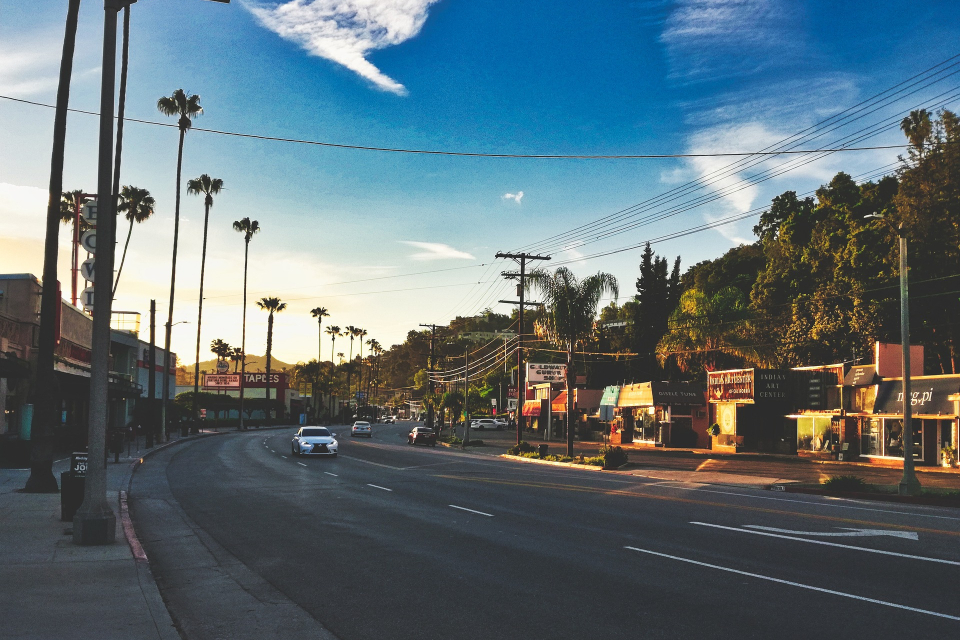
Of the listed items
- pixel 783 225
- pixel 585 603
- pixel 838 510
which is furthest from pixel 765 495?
pixel 783 225

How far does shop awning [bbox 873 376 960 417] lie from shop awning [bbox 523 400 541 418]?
53.4m

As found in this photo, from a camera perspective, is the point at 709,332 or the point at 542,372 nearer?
the point at 709,332

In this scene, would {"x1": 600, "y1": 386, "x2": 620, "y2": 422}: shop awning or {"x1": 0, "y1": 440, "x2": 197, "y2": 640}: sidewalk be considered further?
{"x1": 600, "y1": 386, "x2": 620, "y2": 422}: shop awning

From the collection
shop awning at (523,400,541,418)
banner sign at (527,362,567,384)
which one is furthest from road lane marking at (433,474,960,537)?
shop awning at (523,400,541,418)

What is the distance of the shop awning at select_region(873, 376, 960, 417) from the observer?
35.5m

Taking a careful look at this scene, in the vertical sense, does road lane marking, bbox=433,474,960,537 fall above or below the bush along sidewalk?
above

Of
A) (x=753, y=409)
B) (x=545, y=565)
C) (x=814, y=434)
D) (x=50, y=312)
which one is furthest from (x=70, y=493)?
(x=753, y=409)

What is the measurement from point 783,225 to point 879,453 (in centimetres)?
3279

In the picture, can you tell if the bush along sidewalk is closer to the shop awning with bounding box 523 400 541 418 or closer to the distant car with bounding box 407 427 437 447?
the distant car with bounding box 407 427 437 447

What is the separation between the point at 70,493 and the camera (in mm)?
14867

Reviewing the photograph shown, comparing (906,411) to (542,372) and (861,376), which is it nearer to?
(861,376)

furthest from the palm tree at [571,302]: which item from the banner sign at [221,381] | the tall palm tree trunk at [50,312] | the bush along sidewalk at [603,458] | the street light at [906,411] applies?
the banner sign at [221,381]

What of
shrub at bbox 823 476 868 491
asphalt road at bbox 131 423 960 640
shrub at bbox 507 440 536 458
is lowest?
shrub at bbox 507 440 536 458

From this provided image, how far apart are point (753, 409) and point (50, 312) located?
4348 cm
